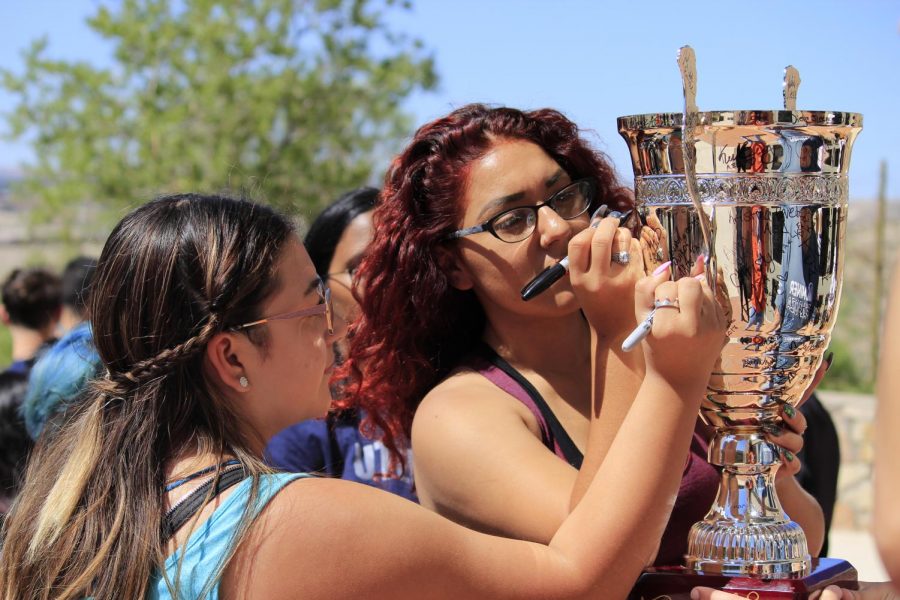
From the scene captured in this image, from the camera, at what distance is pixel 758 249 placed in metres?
1.51

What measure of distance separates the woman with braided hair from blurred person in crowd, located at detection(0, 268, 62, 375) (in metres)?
3.33

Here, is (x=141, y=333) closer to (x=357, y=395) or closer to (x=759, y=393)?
(x=357, y=395)

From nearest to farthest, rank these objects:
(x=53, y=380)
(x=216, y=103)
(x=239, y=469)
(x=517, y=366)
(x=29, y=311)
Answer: (x=239, y=469)
(x=517, y=366)
(x=53, y=380)
(x=29, y=311)
(x=216, y=103)

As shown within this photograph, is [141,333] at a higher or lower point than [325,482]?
higher

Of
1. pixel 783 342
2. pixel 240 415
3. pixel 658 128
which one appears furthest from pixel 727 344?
pixel 240 415

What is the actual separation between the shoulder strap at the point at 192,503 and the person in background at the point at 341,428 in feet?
3.11

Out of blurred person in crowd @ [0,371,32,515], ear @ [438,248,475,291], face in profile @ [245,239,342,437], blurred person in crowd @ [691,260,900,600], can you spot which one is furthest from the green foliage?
blurred person in crowd @ [691,260,900,600]

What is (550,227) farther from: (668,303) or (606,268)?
(668,303)

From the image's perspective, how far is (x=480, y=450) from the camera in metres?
1.74

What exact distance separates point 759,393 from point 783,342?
9 centimetres

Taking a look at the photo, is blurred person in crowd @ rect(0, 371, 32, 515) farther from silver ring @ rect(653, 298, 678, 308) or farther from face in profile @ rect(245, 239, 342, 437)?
silver ring @ rect(653, 298, 678, 308)

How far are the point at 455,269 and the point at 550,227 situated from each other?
0.81ft

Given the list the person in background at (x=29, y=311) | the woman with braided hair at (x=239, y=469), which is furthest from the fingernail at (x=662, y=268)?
the person in background at (x=29, y=311)

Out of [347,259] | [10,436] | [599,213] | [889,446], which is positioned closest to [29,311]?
[10,436]
